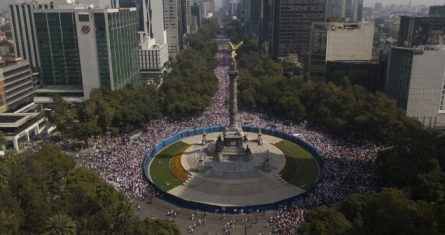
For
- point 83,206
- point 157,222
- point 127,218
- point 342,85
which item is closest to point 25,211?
point 83,206

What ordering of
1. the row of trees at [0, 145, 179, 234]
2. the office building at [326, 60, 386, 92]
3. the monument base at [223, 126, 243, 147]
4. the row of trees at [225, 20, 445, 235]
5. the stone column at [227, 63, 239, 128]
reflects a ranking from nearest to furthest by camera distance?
the row of trees at [225, 20, 445, 235] < the row of trees at [0, 145, 179, 234] < the stone column at [227, 63, 239, 128] < the monument base at [223, 126, 243, 147] < the office building at [326, 60, 386, 92]

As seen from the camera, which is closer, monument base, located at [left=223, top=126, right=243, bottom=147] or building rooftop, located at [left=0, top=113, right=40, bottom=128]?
monument base, located at [left=223, top=126, right=243, bottom=147]

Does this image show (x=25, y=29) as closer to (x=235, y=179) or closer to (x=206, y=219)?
(x=235, y=179)

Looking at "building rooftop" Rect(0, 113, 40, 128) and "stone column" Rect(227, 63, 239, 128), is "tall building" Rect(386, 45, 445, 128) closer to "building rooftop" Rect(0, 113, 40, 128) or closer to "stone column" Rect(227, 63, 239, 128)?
"stone column" Rect(227, 63, 239, 128)

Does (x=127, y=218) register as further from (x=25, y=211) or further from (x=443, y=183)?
(x=443, y=183)

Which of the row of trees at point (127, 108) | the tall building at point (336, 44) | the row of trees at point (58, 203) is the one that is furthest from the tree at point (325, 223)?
→ the tall building at point (336, 44)

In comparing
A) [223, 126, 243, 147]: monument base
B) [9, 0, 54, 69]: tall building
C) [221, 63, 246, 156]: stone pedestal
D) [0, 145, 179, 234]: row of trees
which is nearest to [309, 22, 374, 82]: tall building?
[221, 63, 246, 156]: stone pedestal

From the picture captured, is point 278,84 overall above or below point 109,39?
below
